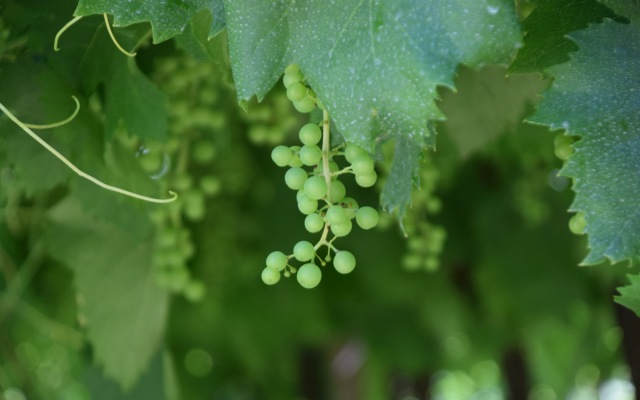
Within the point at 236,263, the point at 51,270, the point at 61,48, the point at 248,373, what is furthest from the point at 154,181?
the point at 248,373

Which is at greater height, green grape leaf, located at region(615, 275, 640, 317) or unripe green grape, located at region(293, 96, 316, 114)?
unripe green grape, located at region(293, 96, 316, 114)

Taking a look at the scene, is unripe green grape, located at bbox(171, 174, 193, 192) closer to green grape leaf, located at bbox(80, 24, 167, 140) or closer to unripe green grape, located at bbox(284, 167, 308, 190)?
green grape leaf, located at bbox(80, 24, 167, 140)

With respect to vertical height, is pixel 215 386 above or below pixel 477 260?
below

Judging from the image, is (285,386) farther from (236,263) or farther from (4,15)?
(4,15)

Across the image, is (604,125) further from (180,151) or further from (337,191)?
(180,151)

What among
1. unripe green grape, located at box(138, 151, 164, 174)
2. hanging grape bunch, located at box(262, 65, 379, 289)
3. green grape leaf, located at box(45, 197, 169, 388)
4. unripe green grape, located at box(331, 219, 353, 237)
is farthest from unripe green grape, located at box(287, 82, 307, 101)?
green grape leaf, located at box(45, 197, 169, 388)

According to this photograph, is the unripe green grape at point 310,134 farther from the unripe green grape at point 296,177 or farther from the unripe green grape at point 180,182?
the unripe green grape at point 180,182
